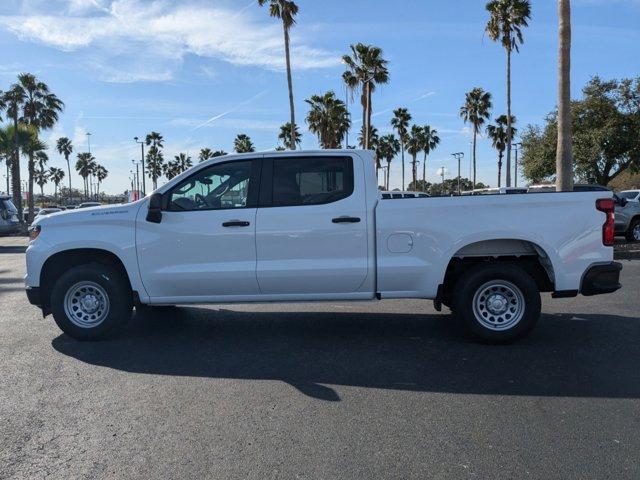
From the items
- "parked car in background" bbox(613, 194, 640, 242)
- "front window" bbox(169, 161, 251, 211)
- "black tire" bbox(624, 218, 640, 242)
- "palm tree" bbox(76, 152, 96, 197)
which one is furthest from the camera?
"palm tree" bbox(76, 152, 96, 197)

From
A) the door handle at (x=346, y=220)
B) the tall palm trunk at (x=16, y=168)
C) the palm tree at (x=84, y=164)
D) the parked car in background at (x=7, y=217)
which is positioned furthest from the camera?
the palm tree at (x=84, y=164)

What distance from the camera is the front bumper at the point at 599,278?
6.11 m

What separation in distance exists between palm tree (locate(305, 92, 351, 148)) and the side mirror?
39.1 meters

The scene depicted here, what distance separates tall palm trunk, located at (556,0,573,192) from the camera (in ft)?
44.1

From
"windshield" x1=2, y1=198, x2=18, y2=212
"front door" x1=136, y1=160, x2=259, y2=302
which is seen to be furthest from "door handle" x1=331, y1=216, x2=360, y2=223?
"windshield" x1=2, y1=198, x2=18, y2=212

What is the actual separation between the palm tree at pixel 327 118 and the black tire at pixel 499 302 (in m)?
39.2

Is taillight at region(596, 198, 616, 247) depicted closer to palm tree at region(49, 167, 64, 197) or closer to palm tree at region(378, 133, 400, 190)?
palm tree at region(378, 133, 400, 190)

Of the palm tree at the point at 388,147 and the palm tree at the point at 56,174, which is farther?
the palm tree at the point at 56,174

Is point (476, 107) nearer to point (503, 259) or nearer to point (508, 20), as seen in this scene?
point (508, 20)

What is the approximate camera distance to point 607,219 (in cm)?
609

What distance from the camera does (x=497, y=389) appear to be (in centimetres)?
489

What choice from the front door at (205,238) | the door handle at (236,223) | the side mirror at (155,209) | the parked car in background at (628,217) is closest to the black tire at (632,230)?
the parked car in background at (628,217)

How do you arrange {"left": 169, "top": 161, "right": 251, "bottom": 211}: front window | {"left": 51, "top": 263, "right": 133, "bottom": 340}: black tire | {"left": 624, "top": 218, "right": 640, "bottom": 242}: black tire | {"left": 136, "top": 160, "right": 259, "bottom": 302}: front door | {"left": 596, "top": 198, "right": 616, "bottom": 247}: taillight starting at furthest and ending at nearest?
{"left": 624, "top": 218, "right": 640, "bottom": 242}: black tire < {"left": 51, "top": 263, "right": 133, "bottom": 340}: black tire < {"left": 169, "top": 161, "right": 251, "bottom": 211}: front window < {"left": 136, "top": 160, "right": 259, "bottom": 302}: front door < {"left": 596, "top": 198, "right": 616, "bottom": 247}: taillight

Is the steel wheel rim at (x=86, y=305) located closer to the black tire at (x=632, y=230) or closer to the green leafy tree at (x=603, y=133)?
the black tire at (x=632, y=230)
